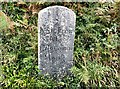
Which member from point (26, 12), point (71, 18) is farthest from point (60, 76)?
point (26, 12)

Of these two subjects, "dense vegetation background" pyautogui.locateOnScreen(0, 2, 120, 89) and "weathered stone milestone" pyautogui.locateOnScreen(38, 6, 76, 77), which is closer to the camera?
"weathered stone milestone" pyautogui.locateOnScreen(38, 6, 76, 77)

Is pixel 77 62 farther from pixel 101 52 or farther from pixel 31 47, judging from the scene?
pixel 31 47

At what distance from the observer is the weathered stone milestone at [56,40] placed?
3.42m

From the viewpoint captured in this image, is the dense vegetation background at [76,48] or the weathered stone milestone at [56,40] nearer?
the weathered stone milestone at [56,40]

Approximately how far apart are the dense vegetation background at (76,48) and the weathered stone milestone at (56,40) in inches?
5.5

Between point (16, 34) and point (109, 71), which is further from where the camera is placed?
point (16, 34)

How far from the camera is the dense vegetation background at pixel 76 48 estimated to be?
366 centimetres

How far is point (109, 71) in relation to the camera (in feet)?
12.5

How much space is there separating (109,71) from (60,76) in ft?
2.25

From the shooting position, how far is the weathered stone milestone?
3.42 metres

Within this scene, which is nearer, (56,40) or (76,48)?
(56,40)

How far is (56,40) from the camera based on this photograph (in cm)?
355

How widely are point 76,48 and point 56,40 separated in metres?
0.54

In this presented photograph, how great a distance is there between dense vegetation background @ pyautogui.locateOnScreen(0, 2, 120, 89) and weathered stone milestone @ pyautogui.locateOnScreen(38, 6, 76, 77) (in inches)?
5.5
